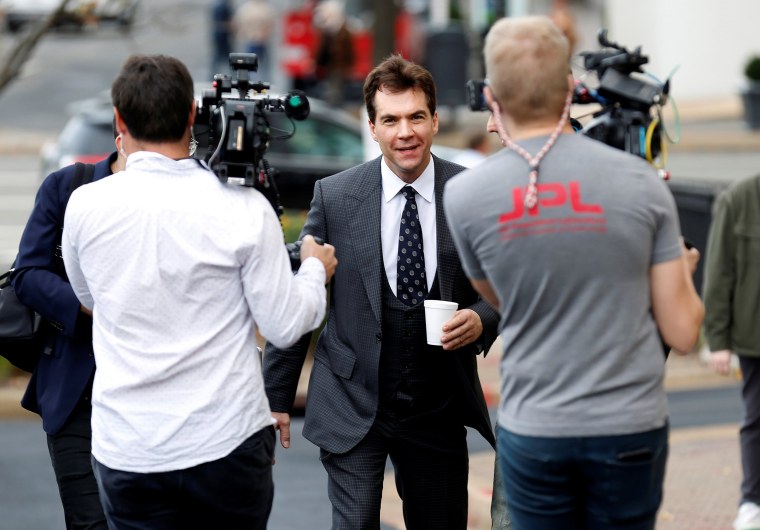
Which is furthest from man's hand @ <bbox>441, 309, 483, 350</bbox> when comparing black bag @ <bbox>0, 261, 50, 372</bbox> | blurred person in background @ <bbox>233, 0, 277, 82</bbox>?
blurred person in background @ <bbox>233, 0, 277, 82</bbox>

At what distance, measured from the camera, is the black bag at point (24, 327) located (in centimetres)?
496

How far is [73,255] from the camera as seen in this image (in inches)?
163

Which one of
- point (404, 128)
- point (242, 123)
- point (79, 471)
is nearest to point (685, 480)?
point (404, 128)

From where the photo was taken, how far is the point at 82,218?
156 inches

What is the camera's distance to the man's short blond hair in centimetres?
360

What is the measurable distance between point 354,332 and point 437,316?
0.41 metres

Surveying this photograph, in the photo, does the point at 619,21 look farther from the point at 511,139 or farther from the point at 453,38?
the point at 511,139

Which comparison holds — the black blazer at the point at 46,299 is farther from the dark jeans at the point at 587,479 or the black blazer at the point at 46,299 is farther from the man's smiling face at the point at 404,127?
the dark jeans at the point at 587,479

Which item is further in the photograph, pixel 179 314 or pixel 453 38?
pixel 453 38

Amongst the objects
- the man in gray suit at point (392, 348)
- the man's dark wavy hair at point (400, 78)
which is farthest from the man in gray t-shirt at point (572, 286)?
the man's dark wavy hair at point (400, 78)

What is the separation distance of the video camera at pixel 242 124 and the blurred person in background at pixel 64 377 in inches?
25.2

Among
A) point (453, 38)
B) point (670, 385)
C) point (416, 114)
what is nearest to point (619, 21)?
point (453, 38)

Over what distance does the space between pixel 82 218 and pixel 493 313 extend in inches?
66.0

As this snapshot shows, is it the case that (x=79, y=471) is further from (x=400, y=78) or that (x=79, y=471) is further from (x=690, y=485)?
(x=690, y=485)
